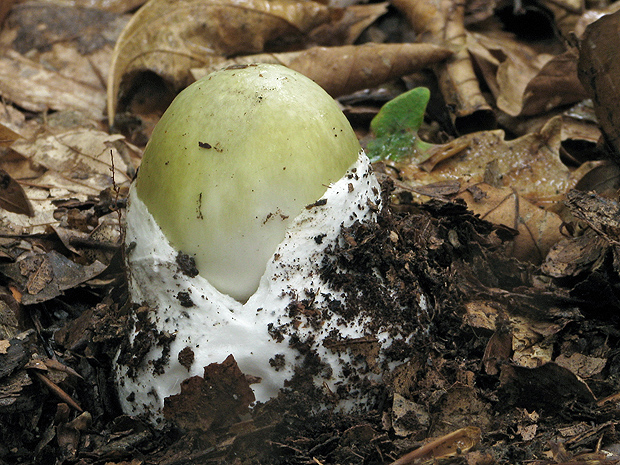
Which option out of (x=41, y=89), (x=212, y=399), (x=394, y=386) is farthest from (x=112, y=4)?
(x=394, y=386)

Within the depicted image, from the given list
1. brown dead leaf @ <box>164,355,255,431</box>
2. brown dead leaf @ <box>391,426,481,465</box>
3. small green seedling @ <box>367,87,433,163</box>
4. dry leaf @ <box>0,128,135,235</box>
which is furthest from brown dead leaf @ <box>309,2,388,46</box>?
brown dead leaf @ <box>391,426,481,465</box>

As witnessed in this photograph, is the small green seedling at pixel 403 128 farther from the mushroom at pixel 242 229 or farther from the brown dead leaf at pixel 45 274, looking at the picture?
the brown dead leaf at pixel 45 274

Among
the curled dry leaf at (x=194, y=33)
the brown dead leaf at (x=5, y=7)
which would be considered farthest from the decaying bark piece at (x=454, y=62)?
the brown dead leaf at (x=5, y=7)

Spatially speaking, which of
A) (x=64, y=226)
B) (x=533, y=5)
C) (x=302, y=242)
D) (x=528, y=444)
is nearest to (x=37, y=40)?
(x=64, y=226)

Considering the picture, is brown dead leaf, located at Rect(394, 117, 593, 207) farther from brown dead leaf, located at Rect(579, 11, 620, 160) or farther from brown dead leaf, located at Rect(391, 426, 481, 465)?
brown dead leaf, located at Rect(391, 426, 481, 465)

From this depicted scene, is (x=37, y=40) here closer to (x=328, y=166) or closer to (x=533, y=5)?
(x=328, y=166)

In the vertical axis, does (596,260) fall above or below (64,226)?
above

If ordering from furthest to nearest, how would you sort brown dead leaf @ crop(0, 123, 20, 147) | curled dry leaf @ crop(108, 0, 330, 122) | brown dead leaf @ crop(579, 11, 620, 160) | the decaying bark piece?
curled dry leaf @ crop(108, 0, 330, 122) → the decaying bark piece → brown dead leaf @ crop(0, 123, 20, 147) → brown dead leaf @ crop(579, 11, 620, 160)
